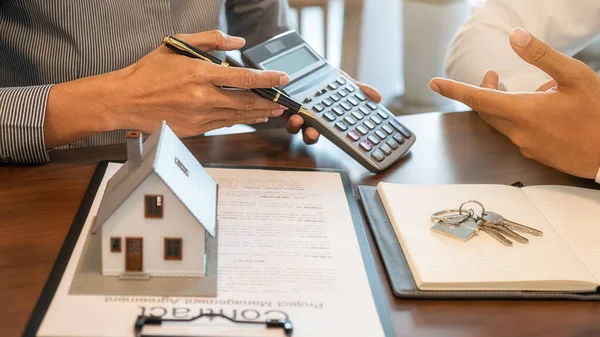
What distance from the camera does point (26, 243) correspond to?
2.40 feet

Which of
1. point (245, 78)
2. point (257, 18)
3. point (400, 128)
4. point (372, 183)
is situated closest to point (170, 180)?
point (245, 78)

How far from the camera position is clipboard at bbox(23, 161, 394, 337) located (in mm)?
609

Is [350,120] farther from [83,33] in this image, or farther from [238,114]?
[83,33]

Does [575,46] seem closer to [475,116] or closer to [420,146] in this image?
[475,116]

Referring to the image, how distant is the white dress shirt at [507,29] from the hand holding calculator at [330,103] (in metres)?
0.28

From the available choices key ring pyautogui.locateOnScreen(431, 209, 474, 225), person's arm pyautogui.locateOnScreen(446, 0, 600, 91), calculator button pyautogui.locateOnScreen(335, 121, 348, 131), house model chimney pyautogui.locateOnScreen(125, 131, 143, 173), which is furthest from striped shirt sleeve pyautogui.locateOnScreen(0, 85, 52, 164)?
person's arm pyautogui.locateOnScreen(446, 0, 600, 91)

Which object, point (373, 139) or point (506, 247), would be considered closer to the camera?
point (506, 247)

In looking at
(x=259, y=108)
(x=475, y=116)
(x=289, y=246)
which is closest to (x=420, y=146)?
(x=475, y=116)

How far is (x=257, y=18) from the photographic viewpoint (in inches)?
51.9

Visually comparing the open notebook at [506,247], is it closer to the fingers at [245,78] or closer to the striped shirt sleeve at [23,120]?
the fingers at [245,78]

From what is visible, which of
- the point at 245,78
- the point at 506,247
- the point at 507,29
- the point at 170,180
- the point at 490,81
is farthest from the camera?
the point at 507,29

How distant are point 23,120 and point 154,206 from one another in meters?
0.36

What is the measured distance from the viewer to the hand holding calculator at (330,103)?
936mm

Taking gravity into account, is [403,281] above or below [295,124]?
below
